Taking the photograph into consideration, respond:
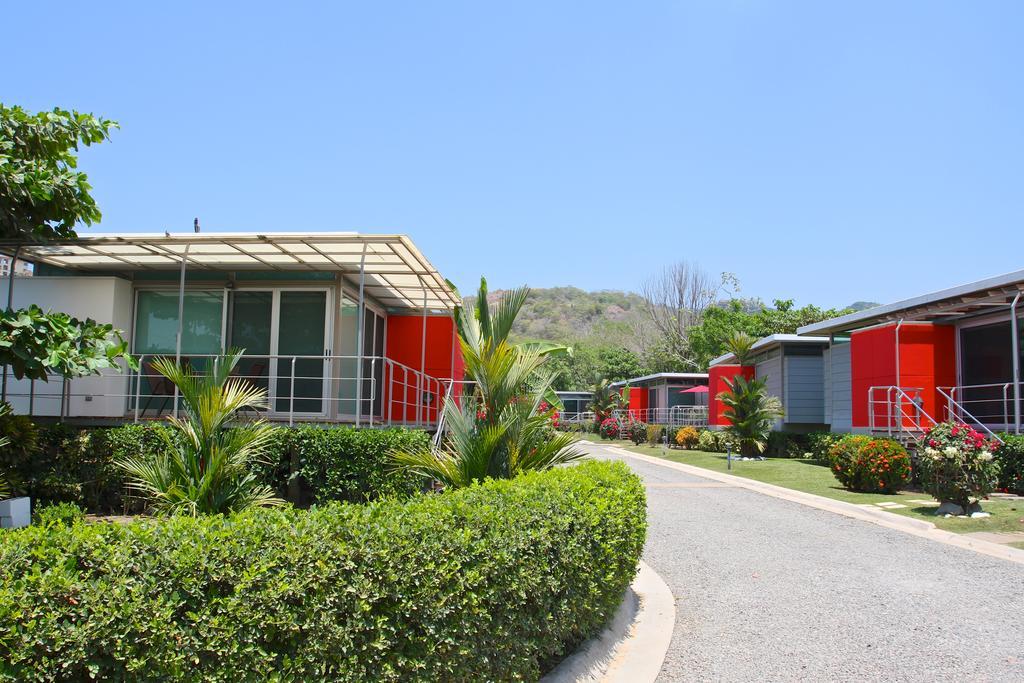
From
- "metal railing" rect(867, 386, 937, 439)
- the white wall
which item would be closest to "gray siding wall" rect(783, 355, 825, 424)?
"metal railing" rect(867, 386, 937, 439)

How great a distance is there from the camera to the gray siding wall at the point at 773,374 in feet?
84.0

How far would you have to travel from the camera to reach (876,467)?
1437 cm

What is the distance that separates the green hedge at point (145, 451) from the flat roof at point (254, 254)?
7.68ft

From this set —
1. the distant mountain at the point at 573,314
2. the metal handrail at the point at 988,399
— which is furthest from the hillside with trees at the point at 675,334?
the metal handrail at the point at 988,399

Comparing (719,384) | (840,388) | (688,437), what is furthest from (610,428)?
(840,388)

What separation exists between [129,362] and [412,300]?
8045 millimetres

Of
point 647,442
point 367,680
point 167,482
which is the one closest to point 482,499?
point 367,680

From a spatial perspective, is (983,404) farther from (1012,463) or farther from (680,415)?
(680,415)

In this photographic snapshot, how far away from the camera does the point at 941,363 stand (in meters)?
17.7

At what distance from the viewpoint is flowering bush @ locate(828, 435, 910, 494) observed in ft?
47.2

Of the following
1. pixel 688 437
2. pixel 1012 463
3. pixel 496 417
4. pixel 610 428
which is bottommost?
pixel 610 428

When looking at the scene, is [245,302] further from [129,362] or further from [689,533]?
[689,533]

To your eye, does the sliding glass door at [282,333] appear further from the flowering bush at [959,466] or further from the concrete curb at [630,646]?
the flowering bush at [959,466]

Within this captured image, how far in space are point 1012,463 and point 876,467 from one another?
7.43 feet
